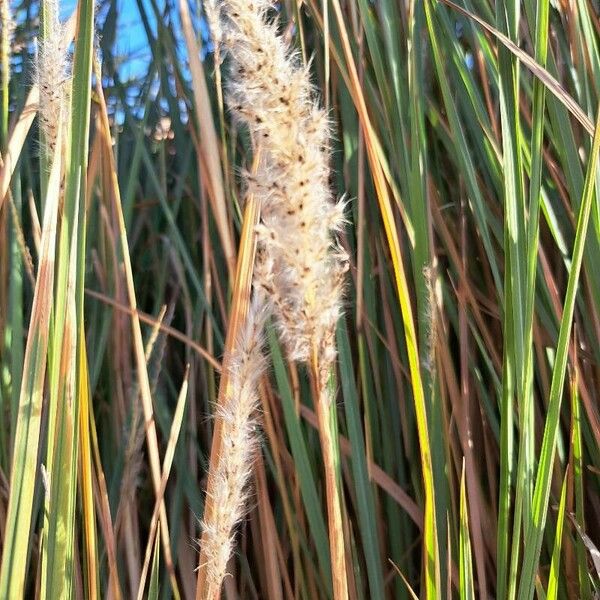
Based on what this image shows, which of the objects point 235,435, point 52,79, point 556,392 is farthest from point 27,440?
point 556,392

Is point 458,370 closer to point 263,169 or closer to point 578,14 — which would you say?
point 578,14

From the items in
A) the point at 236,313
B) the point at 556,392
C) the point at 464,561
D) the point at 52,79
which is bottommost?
the point at 464,561

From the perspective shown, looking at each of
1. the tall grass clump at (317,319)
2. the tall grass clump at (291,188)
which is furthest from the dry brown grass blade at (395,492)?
the tall grass clump at (291,188)

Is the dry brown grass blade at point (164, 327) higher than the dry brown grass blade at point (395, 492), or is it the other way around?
the dry brown grass blade at point (164, 327)

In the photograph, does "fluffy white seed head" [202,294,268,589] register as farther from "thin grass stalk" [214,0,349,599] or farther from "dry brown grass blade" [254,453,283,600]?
"dry brown grass blade" [254,453,283,600]

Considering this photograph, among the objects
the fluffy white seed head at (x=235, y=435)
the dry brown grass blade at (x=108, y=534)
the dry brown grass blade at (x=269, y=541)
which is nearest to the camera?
the fluffy white seed head at (x=235, y=435)

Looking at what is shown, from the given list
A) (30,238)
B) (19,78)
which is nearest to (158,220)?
(30,238)

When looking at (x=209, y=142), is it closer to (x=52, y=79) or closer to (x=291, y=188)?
(x=52, y=79)

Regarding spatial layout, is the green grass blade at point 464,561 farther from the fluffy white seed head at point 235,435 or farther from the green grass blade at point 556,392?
the fluffy white seed head at point 235,435

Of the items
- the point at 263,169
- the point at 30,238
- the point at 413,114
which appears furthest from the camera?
the point at 30,238
